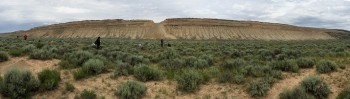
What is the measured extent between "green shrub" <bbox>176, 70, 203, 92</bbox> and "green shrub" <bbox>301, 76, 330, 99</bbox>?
3114 mm

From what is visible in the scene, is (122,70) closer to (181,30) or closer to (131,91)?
(131,91)

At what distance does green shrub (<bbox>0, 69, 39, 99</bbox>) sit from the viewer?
9.09 metres

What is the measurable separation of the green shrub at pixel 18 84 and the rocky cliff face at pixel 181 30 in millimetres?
84619

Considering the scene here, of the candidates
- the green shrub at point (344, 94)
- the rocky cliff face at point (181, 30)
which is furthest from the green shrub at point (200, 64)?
the rocky cliff face at point (181, 30)

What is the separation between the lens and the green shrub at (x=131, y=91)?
31.4 ft

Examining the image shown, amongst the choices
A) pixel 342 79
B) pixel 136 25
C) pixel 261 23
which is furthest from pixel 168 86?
pixel 261 23

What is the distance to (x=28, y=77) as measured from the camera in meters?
9.66

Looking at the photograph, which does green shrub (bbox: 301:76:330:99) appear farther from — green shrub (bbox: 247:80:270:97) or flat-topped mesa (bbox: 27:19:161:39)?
flat-topped mesa (bbox: 27:19:161:39)

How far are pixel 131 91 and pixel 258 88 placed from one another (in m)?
3.69

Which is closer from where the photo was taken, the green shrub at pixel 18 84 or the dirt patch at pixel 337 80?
the green shrub at pixel 18 84

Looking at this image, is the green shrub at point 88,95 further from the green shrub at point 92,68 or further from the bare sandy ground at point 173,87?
the green shrub at point 92,68

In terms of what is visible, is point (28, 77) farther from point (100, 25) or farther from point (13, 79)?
point (100, 25)

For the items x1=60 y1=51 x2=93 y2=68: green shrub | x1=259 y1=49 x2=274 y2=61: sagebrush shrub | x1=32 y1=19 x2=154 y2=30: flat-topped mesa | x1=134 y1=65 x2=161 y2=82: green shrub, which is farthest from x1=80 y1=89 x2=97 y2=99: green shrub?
x1=32 y1=19 x2=154 y2=30: flat-topped mesa

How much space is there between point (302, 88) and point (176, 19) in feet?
Result: 336
